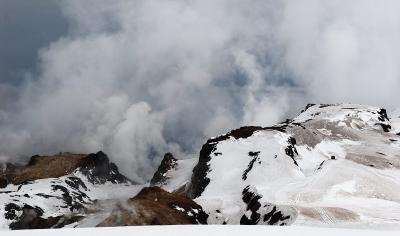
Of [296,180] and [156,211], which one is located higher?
[296,180]

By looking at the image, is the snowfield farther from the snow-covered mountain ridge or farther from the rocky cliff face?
the snow-covered mountain ridge

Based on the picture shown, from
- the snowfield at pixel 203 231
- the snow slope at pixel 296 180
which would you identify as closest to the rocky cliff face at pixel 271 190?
the snow slope at pixel 296 180

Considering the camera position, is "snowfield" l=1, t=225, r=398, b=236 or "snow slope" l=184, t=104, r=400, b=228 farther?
"snow slope" l=184, t=104, r=400, b=228

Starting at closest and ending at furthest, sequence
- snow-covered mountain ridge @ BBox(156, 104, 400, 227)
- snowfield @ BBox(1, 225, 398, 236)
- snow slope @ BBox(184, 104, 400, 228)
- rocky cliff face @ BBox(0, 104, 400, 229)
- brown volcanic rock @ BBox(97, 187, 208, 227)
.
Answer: snowfield @ BBox(1, 225, 398, 236) → snow slope @ BBox(184, 104, 400, 228) → snow-covered mountain ridge @ BBox(156, 104, 400, 227) → brown volcanic rock @ BBox(97, 187, 208, 227) → rocky cliff face @ BBox(0, 104, 400, 229)

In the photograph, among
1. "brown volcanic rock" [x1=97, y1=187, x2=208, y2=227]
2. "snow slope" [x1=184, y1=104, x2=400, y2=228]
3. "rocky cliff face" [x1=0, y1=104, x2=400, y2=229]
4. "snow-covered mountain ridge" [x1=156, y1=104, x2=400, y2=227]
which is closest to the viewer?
"snow slope" [x1=184, y1=104, x2=400, y2=228]

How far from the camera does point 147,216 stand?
92.2 m

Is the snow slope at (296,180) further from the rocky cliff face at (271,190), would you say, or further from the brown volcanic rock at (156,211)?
the brown volcanic rock at (156,211)

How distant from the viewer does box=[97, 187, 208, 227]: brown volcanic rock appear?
294 feet

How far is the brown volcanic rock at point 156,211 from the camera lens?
294 feet

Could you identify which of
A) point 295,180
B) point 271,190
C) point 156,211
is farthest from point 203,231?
point 295,180

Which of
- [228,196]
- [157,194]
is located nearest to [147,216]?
[157,194]

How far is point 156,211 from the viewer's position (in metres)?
96.0

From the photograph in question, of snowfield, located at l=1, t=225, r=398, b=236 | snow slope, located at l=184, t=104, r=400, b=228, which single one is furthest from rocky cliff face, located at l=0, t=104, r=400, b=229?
snowfield, located at l=1, t=225, r=398, b=236

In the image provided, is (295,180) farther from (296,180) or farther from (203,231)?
(203,231)
